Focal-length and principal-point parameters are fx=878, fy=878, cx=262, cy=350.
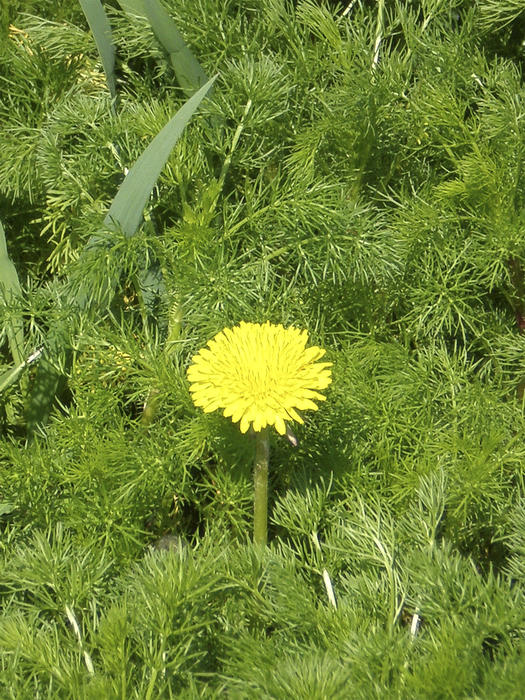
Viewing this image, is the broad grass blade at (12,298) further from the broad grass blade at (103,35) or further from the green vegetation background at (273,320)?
the broad grass blade at (103,35)

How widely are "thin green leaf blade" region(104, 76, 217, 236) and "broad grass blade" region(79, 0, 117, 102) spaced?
0.25m

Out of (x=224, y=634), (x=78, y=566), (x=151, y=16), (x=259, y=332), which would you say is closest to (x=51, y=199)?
(x=151, y=16)

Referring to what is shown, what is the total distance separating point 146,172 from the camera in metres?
1.53

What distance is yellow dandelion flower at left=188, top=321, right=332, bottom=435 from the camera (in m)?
1.28

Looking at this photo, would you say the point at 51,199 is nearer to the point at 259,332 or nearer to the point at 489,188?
the point at 259,332

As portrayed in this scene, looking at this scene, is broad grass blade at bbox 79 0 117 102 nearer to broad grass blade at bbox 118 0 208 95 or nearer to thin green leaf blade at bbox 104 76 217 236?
broad grass blade at bbox 118 0 208 95

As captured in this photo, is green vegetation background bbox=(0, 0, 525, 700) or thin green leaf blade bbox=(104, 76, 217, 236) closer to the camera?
green vegetation background bbox=(0, 0, 525, 700)

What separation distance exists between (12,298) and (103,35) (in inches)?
21.7

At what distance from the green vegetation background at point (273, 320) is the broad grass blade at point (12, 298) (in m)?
0.02

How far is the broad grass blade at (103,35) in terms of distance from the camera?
1.65 m

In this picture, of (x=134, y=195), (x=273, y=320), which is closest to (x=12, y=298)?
(x=134, y=195)

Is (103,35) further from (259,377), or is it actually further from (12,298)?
(259,377)

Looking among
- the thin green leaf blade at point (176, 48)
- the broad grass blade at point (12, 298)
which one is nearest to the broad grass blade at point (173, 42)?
the thin green leaf blade at point (176, 48)

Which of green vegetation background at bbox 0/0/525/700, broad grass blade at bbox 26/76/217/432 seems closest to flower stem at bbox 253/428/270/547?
green vegetation background at bbox 0/0/525/700
